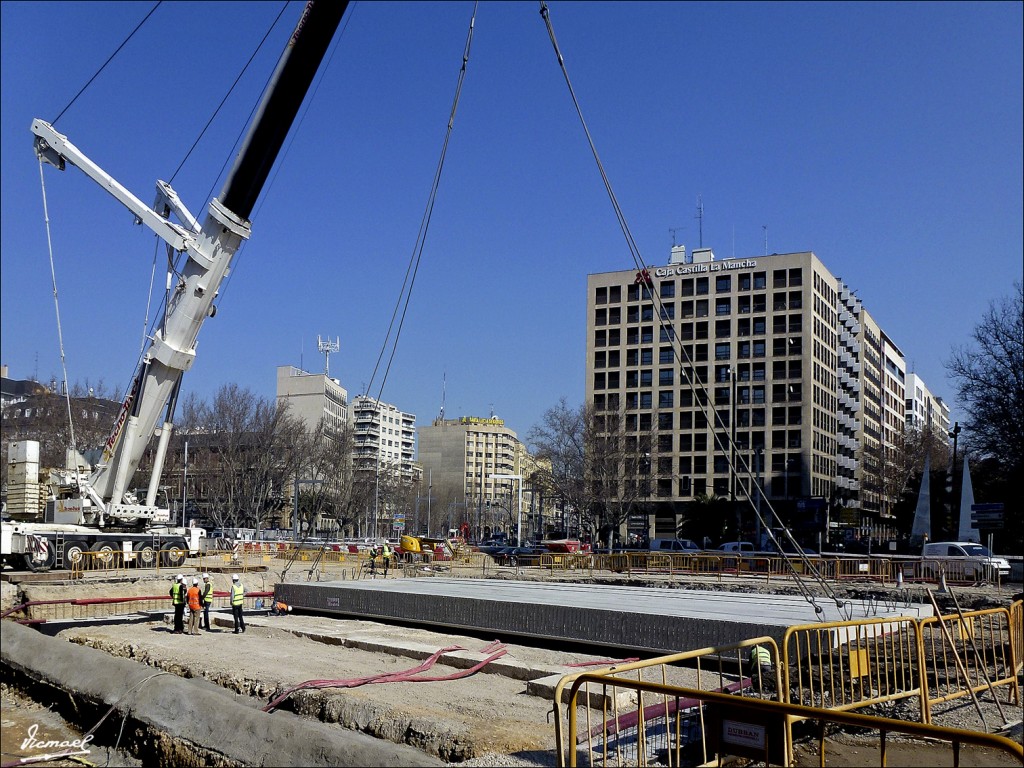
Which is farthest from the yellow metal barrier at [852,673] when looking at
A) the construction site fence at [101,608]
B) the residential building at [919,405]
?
the residential building at [919,405]

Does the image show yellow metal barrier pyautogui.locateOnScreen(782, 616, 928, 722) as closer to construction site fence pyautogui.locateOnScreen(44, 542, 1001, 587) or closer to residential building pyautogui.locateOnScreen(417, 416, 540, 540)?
construction site fence pyautogui.locateOnScreen(44, 542, 1001, 587)

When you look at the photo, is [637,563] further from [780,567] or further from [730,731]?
[730,731]

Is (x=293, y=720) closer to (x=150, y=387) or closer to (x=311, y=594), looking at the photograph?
(x=311, y=594)

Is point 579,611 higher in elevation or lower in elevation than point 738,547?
higher

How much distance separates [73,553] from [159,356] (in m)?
9.92

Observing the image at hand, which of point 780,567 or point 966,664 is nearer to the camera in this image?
point 966,664

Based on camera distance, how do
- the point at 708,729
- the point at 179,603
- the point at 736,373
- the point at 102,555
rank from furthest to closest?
the point at 736,373, the point at 102,555, the point at 179,603, the point at 708,729

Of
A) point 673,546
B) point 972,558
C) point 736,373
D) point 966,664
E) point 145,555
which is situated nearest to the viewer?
point 966,664

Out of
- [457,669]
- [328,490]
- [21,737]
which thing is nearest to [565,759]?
[457,669]

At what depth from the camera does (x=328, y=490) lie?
80.1m

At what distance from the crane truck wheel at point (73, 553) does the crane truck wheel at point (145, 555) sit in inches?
81.6

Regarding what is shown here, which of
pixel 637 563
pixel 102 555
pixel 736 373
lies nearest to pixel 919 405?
pixel 736 373

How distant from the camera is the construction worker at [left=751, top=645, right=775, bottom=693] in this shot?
10226 mm

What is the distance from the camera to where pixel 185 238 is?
1036 inches
